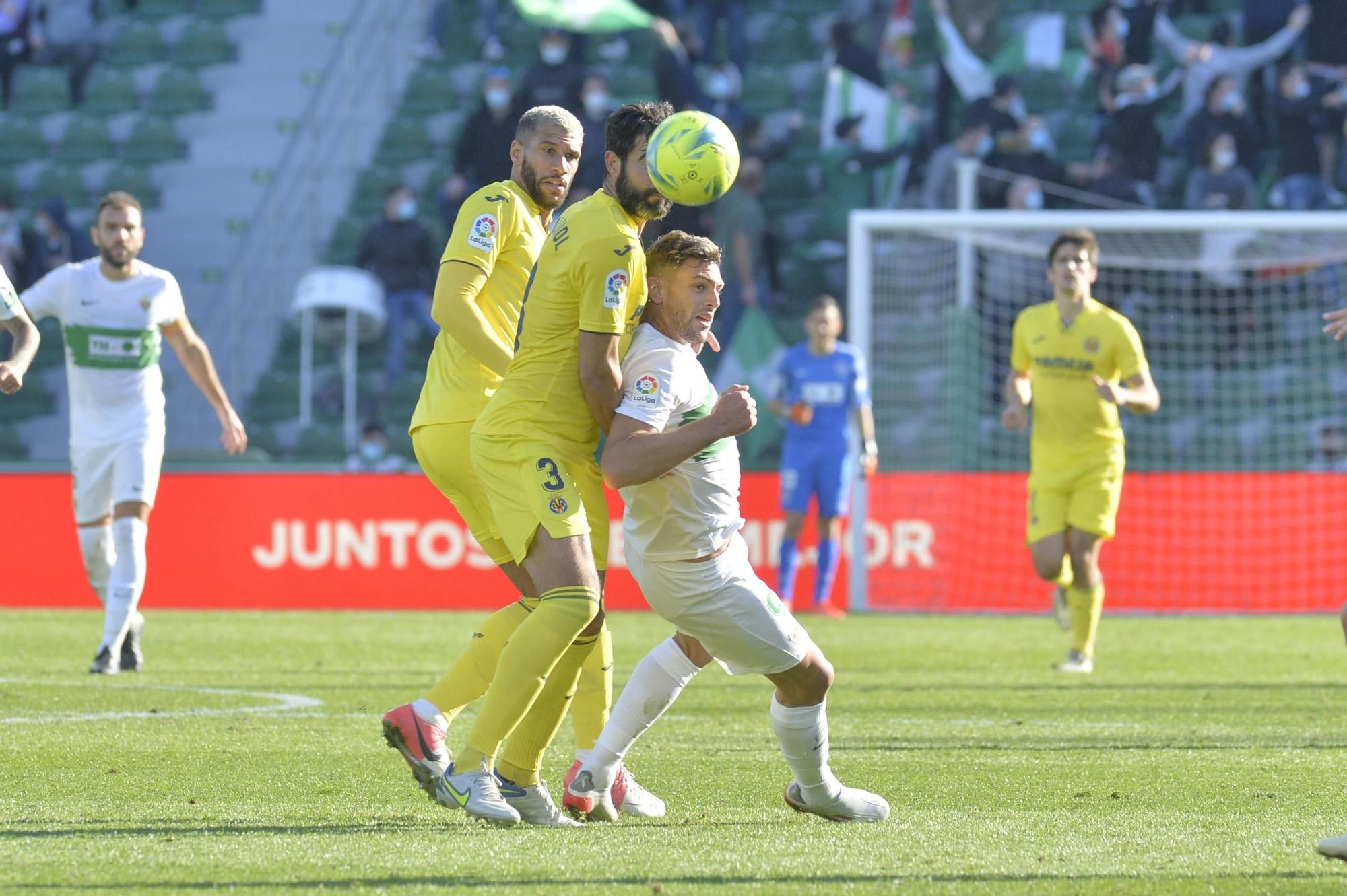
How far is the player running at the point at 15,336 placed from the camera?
6785mm

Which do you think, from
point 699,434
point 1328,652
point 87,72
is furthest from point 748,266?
point 699,434

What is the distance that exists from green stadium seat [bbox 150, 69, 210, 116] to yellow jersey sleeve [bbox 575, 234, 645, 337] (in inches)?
779

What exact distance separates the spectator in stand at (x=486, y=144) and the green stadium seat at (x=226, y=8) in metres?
6.23

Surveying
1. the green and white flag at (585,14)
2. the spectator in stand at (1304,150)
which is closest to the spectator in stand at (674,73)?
the green and white flag at (585,14)

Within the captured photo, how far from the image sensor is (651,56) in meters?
22.4

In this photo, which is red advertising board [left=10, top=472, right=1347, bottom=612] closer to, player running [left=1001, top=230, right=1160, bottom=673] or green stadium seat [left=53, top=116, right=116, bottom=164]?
player running [left=1001, top=230, right=1160, bottom=673]

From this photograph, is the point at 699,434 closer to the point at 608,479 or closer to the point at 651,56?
the point at 608,479

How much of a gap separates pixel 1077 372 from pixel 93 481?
5.41 meters

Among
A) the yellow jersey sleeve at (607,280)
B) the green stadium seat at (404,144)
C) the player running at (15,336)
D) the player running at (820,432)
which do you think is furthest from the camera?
the green stadium seat at (404,144)

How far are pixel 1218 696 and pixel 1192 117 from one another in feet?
36.8

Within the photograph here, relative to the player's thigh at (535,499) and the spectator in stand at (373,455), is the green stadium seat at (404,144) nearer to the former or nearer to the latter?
the spectator in stand at (373,455)

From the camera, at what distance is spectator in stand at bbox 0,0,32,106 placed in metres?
23.5

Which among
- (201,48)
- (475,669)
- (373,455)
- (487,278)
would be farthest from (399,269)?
(475,669)

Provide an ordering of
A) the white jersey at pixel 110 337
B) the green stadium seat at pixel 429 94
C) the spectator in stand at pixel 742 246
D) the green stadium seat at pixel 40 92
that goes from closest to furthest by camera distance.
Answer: the white jersey at pixel 110 337
the spectator in stand at pixel 742 246
the green stadium seat at pixel 429 94
the green stadium seat at pixel 40 92
